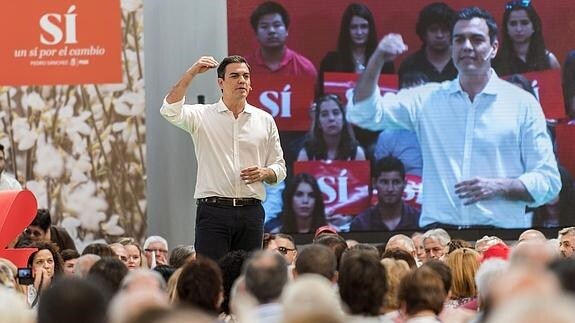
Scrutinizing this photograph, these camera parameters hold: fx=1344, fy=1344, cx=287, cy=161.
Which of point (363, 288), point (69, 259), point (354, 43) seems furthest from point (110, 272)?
point (354, 43)

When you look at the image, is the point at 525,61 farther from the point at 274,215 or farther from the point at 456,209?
the point at 274,215

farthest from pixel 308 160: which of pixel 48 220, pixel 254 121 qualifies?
pixel 254 121

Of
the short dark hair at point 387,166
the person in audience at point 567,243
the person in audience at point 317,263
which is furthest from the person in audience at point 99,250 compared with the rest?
the short dark hair at point 387,166

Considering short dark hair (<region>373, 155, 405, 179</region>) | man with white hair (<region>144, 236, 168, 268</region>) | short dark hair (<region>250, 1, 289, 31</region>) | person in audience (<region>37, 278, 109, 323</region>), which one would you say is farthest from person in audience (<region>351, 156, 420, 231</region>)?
person in audience (<region>37, 278, 109, 323</region>)

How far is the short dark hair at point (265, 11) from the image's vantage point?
11.1 meters

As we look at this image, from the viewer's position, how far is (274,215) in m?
11.0

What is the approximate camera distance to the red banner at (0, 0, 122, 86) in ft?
35.3

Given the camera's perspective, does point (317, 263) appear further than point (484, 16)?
No

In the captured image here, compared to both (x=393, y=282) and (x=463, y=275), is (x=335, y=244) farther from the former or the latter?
(x=393, y=282)

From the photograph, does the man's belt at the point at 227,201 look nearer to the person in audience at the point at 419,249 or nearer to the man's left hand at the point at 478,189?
the person in audience at the point at 419,249

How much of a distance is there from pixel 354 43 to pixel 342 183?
Result: 1.17m

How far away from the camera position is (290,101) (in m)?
11.1

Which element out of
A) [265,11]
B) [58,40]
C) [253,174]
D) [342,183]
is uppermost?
[265,11]

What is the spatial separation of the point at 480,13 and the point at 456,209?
5.37ft
